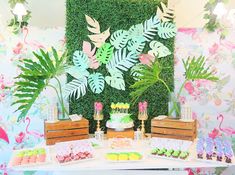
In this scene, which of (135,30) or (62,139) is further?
(135,30)

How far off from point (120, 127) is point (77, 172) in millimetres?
553

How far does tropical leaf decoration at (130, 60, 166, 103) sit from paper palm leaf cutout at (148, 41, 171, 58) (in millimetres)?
81

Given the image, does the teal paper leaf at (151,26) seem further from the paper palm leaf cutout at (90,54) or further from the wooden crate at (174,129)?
the wooden crate at (174,129)

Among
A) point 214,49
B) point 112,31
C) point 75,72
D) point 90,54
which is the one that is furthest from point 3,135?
point 214,49

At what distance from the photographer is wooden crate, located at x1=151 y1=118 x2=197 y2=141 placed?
206 cm

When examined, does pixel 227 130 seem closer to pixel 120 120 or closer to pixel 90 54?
pixel 120 120

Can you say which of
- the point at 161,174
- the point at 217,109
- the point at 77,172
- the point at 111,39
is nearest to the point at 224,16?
the point at 217,109

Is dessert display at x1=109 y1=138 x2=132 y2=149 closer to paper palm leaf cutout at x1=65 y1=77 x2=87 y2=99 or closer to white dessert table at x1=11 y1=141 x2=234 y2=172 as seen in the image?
white dessert table at x1=11 y1=141 x2=234 y2=172

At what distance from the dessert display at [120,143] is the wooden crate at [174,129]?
238 millimetres

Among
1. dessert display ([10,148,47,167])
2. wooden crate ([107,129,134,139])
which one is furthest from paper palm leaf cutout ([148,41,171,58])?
dessert display ([10,148,47,167])

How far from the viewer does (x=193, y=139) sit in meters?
2.07

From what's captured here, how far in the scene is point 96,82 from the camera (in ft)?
7.72

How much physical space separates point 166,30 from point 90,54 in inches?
26.8

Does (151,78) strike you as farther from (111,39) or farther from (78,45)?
(78,45)
